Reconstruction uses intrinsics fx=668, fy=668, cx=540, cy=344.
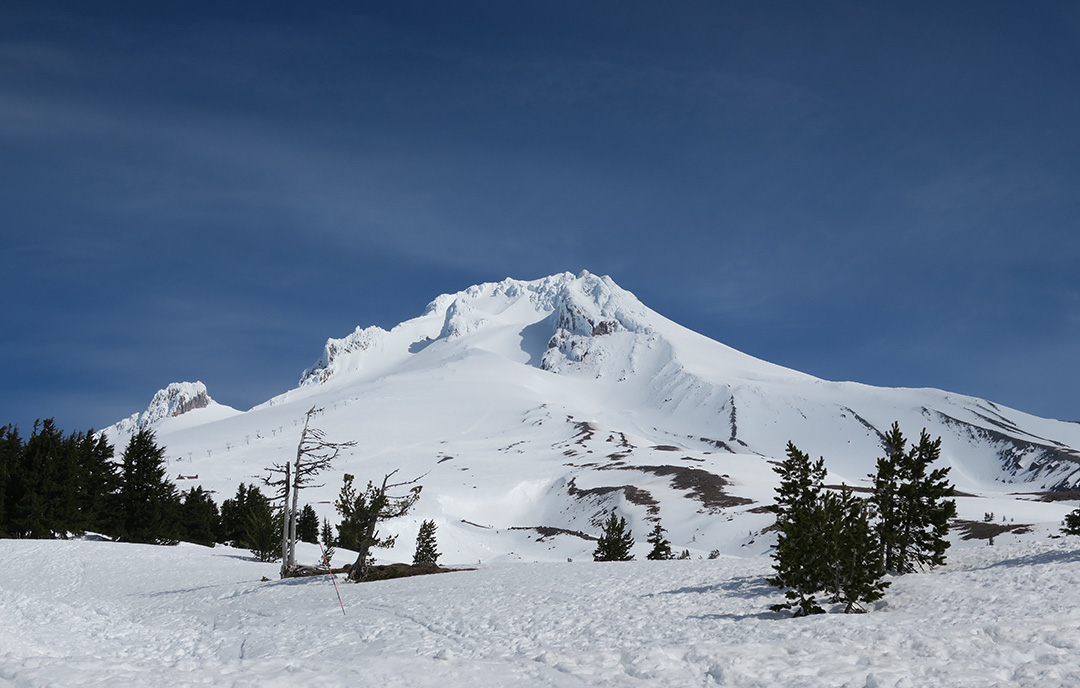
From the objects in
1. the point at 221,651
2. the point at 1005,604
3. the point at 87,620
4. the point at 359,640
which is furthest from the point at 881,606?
the point at 87,620

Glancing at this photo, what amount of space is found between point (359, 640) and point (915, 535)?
65.3 feet

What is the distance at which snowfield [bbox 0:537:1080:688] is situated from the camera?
10.1 meters

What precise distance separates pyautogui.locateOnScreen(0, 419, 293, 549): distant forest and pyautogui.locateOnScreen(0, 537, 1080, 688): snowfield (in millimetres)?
9166

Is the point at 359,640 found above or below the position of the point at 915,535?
below

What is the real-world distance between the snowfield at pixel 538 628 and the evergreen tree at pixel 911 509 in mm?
1190

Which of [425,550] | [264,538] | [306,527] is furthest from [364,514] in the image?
[306,527]

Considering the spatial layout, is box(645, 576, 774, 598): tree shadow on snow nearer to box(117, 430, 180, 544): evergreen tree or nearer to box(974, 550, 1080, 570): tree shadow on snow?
box(974, 550, 1080, 570): tree shadow on snow

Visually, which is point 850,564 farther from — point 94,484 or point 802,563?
point 94,484

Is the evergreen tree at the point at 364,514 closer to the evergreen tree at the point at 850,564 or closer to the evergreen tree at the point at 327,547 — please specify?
the evergreen tree at the point at 327,547

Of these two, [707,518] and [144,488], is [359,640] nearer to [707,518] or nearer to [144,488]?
[144,488]

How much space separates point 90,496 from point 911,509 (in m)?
47.9

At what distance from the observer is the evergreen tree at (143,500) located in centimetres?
4681

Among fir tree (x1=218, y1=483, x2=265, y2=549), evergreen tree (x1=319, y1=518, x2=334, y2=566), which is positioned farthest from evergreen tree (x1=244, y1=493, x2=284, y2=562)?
fir tree (x1=218, y1=483, x2=265, y2=549)

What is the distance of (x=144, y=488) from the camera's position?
48.2m
